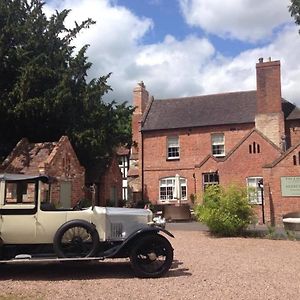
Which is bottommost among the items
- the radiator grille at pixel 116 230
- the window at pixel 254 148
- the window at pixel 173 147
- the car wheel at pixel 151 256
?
the car wheel at pixel 151 256

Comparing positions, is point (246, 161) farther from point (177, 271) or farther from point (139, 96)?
point (177, 271)

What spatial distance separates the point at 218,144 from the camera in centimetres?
3653

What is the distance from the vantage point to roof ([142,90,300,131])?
3594 cm

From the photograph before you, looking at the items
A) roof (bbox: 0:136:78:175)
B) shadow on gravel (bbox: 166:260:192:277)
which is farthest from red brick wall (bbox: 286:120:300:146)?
shadow on gravel (bbox: 166:260:192:277)

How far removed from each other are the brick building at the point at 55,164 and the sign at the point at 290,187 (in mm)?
11171

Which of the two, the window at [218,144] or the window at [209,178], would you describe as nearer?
the window at [209,178]

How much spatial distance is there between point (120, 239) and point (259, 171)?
22185mm

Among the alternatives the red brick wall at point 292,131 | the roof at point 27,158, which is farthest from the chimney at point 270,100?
the roof at point 27,158

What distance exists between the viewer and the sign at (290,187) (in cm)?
2569

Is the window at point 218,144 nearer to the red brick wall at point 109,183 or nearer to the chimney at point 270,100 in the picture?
the chimney at point 270,100

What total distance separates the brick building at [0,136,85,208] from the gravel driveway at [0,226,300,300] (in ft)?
32.9

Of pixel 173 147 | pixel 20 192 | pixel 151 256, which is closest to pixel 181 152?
pixel 173 147

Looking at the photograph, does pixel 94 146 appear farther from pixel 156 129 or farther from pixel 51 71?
pixel 156 129

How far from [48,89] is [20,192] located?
16.5 m
